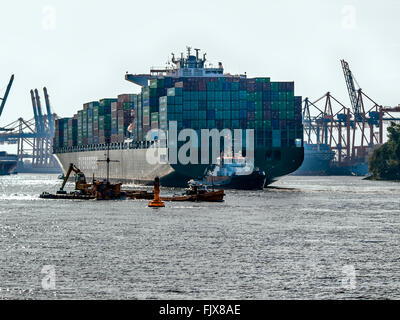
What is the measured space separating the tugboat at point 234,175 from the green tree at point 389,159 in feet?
210

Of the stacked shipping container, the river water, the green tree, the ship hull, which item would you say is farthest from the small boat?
the green tree

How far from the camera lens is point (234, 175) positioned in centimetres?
12838

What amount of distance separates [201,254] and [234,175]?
8064 centimetres

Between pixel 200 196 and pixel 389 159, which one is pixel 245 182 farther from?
pixel 389 159

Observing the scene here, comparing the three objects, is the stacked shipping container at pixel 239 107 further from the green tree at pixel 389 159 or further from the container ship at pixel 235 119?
the green tree at pixel 389 159

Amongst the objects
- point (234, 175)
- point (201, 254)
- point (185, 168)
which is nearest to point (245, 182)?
point (234, 175)

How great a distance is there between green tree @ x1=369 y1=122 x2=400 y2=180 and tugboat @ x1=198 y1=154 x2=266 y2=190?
63.9 metres

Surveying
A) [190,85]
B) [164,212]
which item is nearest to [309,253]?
Answer: [164,212]

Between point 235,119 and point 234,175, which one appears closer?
point 234,175

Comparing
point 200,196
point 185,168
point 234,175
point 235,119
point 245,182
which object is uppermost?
point 235,119

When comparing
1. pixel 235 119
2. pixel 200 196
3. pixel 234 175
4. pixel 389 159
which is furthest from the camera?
pixel 389 159

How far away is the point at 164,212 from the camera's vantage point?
81688 millimetres

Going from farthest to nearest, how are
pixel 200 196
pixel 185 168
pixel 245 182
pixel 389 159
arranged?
pixel 389 159
pixel 185 168
pixel 245 182
pixel 200 196

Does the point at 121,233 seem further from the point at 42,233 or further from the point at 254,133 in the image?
the point at 254,133
